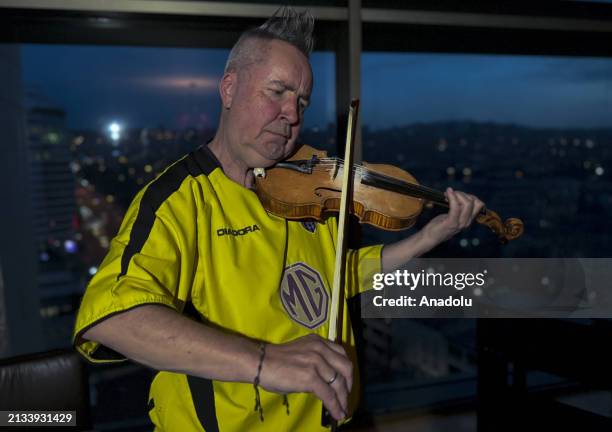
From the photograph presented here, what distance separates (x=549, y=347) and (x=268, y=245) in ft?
4.62

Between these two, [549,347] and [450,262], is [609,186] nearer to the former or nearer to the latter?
[450,262]

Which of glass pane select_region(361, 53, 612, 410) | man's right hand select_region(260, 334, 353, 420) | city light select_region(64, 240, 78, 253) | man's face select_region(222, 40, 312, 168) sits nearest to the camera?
man's right hand select_region(260, 334, 353, 420)

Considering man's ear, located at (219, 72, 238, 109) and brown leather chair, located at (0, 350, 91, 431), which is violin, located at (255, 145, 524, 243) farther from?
brown leather chair, located at (0, 350, 91, 431)

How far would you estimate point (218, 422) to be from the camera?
3.39ft

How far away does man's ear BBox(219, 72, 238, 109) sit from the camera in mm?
1073

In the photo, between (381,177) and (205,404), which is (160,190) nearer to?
(205,404)

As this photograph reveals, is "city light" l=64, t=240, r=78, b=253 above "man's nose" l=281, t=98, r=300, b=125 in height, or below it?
below

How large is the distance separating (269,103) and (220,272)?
0.33m

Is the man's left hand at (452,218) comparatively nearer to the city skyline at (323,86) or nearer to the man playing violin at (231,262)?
the man playing violin at (231,262)

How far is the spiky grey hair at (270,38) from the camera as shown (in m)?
1.03

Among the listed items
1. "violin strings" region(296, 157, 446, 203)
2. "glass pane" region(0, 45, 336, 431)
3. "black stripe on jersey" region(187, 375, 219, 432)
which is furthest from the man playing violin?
"glass pane" region(0, 45, 336, 431)

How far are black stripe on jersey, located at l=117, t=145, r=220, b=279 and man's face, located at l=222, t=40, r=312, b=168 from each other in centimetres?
7

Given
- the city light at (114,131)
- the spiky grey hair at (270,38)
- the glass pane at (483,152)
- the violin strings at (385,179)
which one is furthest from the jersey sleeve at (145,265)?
the glass pane at (483,152)

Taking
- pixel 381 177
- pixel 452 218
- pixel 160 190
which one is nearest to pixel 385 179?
pixel 381 177
